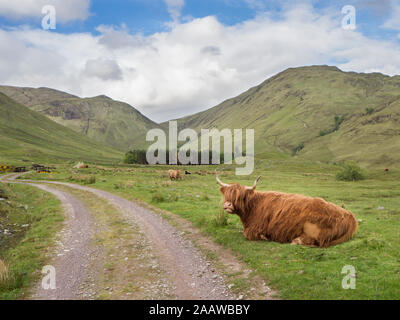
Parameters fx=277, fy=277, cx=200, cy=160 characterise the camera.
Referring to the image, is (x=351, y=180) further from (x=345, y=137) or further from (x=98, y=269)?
(x=345, y=137)

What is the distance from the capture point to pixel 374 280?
6250mm

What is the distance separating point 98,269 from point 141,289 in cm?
209

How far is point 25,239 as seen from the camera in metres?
12.0

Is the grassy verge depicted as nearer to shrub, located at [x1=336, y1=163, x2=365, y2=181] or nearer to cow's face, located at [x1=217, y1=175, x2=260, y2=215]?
cow's face, located at [x1=217, y1=175, x2=260, y2=215]

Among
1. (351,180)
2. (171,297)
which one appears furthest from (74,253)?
(351,180)

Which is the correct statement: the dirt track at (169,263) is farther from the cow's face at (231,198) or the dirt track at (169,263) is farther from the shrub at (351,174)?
the shrub at (351,174)

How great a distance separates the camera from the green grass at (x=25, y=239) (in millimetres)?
7109

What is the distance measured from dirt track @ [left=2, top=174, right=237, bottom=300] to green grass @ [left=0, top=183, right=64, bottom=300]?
680mm

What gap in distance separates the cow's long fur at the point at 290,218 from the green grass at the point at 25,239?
6.43 meters

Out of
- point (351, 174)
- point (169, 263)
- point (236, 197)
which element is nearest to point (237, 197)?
point (236, 197)

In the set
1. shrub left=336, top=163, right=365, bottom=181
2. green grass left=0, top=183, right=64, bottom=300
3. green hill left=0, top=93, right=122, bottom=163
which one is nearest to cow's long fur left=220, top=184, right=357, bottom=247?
green grass left=0, top=183, right=64, bottom=300

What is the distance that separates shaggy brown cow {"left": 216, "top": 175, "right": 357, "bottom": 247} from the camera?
8.83 m

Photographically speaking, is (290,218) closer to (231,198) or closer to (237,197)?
(237,197)
